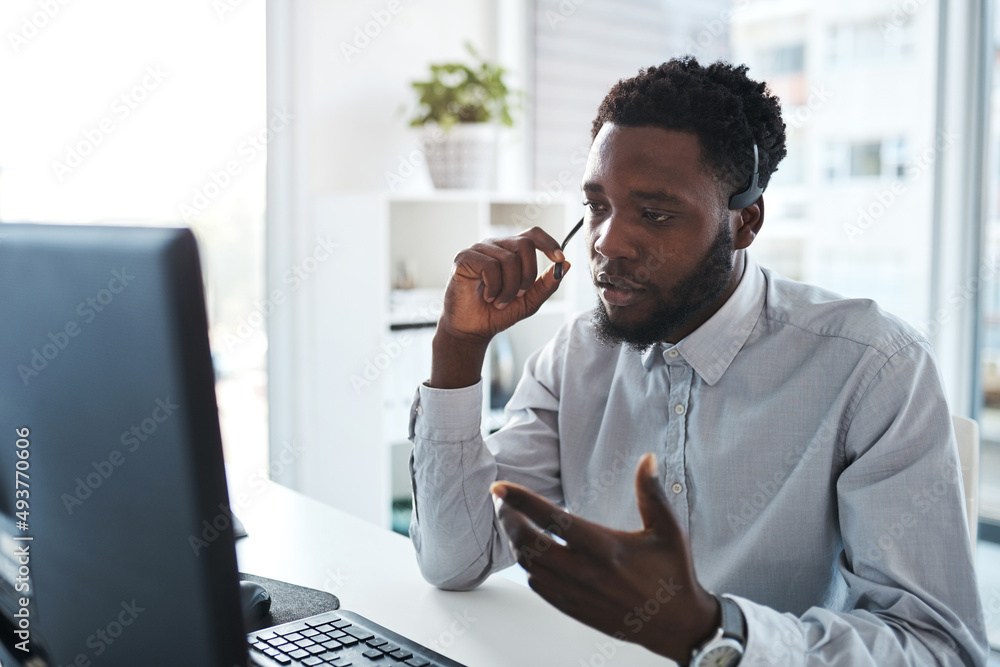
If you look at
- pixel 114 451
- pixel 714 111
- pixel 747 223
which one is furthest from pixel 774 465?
pixel 114 451

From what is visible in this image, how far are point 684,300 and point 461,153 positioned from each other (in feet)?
5.62

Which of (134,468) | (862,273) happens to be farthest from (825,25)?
(134,468)

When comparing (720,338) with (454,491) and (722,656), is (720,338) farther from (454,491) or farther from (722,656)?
(722,656)

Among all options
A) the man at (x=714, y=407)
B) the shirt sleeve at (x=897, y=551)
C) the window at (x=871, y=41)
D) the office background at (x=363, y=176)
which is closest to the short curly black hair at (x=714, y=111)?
the man at (x=714, y=407)

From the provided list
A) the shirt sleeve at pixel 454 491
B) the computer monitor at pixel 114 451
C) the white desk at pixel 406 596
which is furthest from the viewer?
the shirt sleeve at pixel 454 491

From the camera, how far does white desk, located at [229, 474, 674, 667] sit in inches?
38.2

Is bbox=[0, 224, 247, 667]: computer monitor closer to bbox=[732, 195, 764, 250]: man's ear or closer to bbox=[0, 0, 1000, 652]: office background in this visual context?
bbox=[732, 195, 764, 250]: man's ear

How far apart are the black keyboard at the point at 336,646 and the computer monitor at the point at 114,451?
9.5 inches

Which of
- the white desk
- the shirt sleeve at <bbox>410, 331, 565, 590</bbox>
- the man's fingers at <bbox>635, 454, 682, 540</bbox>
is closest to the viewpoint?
the man's fingers at <bbox>635, 454, 682, 540</bbox>

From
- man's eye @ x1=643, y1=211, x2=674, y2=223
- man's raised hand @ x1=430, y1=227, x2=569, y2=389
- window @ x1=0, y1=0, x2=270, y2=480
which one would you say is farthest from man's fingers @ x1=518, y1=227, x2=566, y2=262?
window @ x1=0, y1=0, x2=270, y2=480

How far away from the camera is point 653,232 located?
1177 mm

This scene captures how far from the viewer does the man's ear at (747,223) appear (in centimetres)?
127

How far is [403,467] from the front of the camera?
3.05 m

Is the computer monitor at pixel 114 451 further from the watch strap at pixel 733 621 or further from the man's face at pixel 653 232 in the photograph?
the man's face at pixel 653 232
